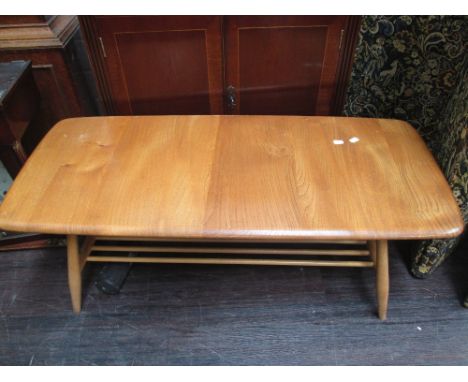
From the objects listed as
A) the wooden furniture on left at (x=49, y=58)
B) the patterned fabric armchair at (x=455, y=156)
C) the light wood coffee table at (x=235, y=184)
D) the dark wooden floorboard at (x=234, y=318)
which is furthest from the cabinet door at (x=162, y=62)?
the patterned fabric armchair at (x=455, y=156)

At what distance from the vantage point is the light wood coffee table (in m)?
0.73

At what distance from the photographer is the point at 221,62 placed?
116cm

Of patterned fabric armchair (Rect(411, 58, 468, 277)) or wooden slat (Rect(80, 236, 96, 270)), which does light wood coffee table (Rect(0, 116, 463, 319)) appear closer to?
wooden slat (Rect(80, 236, 96, 270))

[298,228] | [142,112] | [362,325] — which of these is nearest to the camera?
[298,228]

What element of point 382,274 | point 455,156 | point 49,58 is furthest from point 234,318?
point 49,58

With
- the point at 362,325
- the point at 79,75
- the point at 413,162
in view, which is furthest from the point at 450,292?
the point at 79,75

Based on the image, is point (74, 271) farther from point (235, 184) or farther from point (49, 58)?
point (49, 58)

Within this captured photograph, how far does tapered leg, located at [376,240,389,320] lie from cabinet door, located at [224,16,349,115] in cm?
56

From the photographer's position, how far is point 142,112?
129 centimetres

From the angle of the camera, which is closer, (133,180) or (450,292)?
(133,180)

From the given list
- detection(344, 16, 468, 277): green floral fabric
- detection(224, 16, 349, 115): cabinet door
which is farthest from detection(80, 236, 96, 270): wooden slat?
detection(344, 16, 468, 277): green floral fabric
